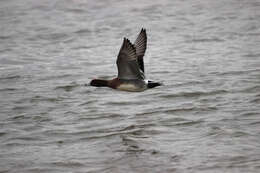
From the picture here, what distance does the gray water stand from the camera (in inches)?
309

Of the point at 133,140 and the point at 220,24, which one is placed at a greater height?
the point at 220,24

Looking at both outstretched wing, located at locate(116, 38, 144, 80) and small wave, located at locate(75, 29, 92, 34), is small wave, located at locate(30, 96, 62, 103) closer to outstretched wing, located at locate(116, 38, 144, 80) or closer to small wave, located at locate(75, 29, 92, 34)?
outstretched wing, located at locate(116, 38, 144, 80)

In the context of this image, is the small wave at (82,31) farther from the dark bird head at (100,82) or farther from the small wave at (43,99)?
the dark bird head at (100,82)

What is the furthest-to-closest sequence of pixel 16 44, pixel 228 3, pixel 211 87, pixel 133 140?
pixel 228 3 → pixel 16 44 → pixel 211 87 → pixel 133 140

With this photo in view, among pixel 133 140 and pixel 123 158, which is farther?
pixel 133 140

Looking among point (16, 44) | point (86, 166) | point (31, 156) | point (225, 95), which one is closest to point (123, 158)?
point (86, 166)

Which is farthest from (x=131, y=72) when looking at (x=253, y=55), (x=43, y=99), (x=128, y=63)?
(x=253, y=55)

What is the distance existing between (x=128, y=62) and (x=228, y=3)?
10035mm

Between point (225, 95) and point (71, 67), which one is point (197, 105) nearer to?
point (225, 95)

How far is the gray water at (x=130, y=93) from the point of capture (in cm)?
784

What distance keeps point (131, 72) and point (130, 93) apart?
2306mm

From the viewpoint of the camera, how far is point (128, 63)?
8.72m

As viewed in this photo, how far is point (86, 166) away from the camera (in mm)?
7547

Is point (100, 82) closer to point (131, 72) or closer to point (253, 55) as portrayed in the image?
point (131, 72)
